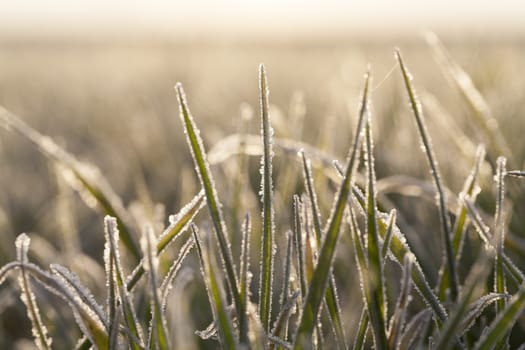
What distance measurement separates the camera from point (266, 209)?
1.74 feet

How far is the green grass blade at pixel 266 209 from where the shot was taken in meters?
0.51

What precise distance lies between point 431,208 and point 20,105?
7.75 ft

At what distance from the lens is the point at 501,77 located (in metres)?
2.00

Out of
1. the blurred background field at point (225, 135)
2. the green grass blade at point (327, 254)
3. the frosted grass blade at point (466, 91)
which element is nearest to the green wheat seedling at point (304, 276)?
the green grass blade at point (327, 254)

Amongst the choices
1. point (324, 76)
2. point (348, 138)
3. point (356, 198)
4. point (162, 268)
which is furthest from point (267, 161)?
point (324, 76)

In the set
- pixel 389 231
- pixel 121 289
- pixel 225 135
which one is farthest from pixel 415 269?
pixel 225 135

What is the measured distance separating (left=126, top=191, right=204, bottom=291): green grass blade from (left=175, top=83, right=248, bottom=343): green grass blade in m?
0.05

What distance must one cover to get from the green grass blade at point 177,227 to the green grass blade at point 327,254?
15cm

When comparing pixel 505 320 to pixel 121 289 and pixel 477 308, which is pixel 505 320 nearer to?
pixel 477 308

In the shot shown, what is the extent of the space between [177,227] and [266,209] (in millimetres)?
107

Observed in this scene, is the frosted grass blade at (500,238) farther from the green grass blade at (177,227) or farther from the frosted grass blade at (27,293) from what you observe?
the frosted grass blade at (27,293)

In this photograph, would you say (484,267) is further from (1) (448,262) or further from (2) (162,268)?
(2) (162,268)

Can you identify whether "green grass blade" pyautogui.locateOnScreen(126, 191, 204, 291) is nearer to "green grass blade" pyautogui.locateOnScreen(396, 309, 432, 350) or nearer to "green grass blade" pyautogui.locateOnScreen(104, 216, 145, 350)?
"green grass blade" pyautogui.locateOnScreen(104, 216, 145, 350)

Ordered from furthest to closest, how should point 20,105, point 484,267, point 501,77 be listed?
point 20,105 → point 501,77 → point 484,267
